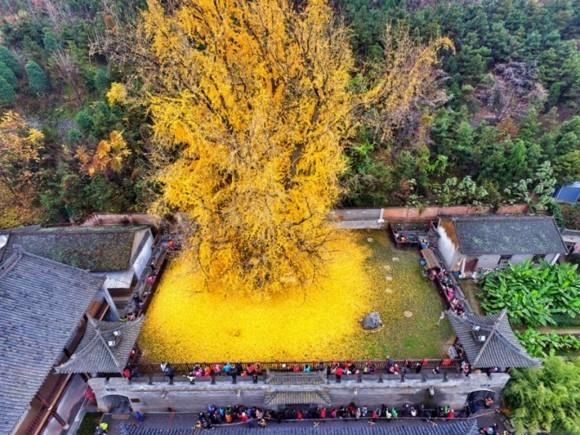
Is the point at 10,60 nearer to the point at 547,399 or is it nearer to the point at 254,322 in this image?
the point at 254,322

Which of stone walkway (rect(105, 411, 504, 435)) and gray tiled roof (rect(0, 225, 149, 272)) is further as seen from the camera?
gray tiled roof (rect(0, 225, 149, 272))

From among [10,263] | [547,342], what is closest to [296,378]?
[547,342]

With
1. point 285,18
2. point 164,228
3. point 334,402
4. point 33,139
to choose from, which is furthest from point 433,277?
point 33,139

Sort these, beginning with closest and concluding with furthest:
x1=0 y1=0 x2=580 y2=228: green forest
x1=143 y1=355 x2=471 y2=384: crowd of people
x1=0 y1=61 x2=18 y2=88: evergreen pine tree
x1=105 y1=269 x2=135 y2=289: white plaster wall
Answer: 1. x1=143 y1=355 x2=471 y2=384: crowd of people
2. x1=105 y1=269 x2=135 y2=289: white plaster wall
3. x1=0 y1=0 x2=580 y2=228: green forest
4. x1=0 y1=61 x2=18 y2=88: evergreen pine tree

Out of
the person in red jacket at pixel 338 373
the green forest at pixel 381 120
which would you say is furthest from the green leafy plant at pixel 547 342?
the person in red jacket at pixel 338 373

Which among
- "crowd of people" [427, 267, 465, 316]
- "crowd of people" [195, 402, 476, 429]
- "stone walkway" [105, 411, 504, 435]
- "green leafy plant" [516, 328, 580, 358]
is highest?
"crowd of people" [427, 267, 465, 316]

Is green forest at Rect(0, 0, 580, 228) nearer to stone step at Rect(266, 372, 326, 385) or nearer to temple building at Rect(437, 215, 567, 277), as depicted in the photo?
temple building at Rect(437, 215, 567, 277)

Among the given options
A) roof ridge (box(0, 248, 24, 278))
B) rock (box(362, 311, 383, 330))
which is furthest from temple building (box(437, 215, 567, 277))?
roof ridge (box(0, 248, 24, 278))

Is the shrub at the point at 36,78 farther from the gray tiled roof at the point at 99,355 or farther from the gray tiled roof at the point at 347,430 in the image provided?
the gray tiled roof at the point at 347,430
